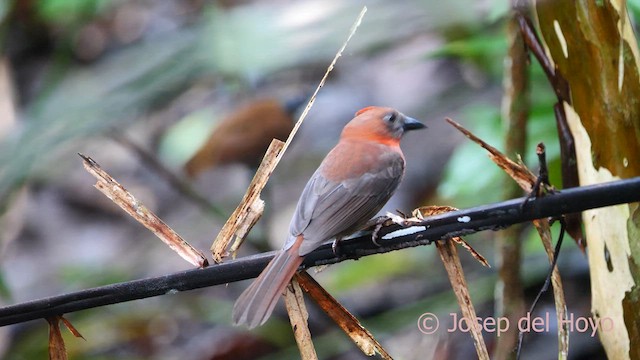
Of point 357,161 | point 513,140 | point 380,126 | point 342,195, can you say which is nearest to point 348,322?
point 342,195

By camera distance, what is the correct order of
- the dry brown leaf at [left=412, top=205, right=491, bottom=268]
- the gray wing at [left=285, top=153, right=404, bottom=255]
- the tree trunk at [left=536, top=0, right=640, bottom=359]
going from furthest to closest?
the gray wing at [left=285, top=153, right=404, bottom=255] → the tree trunk at [left=536, top=0, right=640, bottom=359] → the dry brown leaf at [left=412, top=205, right=491, bottom=268]

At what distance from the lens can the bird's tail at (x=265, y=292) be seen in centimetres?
145

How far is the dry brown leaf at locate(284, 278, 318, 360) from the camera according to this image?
1417mm

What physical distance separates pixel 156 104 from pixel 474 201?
132 centimetres

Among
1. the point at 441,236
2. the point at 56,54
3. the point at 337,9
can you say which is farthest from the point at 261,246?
the point at 56,54

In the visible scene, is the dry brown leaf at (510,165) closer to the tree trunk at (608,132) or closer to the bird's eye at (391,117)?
the tree trunk at (608,132)

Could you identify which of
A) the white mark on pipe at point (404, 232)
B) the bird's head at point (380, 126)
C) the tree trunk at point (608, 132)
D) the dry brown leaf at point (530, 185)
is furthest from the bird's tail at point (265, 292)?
the bird's head at point (380, 126)

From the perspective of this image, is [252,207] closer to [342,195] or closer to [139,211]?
[139,211]

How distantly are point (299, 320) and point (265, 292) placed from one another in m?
0.08

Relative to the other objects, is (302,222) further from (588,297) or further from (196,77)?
(588,297)

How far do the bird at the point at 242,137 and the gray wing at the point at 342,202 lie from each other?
7.17ft

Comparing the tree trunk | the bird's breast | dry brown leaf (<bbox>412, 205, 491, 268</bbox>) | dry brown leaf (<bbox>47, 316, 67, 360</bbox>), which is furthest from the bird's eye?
dry brown leaf (<bbox>47, 316, 67, 360</bbox>)

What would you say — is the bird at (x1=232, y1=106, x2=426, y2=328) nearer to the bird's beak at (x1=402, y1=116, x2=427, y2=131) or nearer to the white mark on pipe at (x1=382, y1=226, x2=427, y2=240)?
the bird's beak at (x1=402, y1=116, x2=427, y2=131)

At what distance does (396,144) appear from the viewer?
246 centimetres
